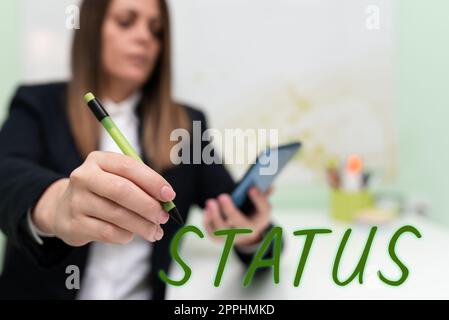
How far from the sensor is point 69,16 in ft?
0.94

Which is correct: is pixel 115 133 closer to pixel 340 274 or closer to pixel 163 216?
pixel 163 216

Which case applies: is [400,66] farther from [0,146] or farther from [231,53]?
[0,146]

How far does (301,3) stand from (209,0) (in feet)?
0.42

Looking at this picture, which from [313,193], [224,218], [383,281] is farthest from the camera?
[313,193]

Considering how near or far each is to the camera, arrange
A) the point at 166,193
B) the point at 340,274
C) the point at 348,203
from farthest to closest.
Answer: the point at 348,203
the point at 340,274
the point at 166,193

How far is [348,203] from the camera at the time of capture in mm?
642

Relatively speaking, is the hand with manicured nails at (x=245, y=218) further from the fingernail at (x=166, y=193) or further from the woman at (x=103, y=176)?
the fingernail at (x=166, y=193)

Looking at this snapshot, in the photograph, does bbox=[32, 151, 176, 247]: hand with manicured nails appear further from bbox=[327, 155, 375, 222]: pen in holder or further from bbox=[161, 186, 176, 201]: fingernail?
bbox=[327, 155, 375, 222]: pen in holder

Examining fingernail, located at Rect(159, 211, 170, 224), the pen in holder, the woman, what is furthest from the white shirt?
the pen in holder

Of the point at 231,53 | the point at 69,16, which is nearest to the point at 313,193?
the point at 231,53

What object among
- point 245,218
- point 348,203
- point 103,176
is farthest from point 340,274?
point 348,203

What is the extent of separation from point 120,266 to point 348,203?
0.40m

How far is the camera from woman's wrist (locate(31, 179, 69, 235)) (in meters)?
0.24

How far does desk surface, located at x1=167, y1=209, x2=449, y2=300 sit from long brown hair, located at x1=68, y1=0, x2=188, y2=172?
0.38ft
